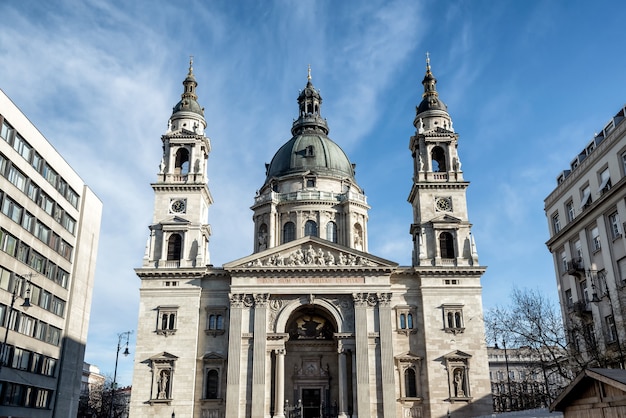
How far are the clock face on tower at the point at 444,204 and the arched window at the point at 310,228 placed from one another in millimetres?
13255

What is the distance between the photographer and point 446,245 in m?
49.7

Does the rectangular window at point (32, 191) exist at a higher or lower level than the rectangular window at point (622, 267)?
higher

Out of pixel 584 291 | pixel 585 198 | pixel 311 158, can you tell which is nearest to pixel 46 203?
pixel 311 158

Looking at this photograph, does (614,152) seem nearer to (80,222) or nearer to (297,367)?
(297,367)

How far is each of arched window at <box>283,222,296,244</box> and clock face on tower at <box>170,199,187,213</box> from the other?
11954mm

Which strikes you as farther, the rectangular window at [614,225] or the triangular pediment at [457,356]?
the triangular pediment at [457,356]

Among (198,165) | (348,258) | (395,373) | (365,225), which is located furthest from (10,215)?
(365,225)

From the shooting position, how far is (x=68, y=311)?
4562 centimetres

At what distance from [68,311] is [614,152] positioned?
128ft

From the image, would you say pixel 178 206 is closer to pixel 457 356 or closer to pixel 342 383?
pixel 342 383

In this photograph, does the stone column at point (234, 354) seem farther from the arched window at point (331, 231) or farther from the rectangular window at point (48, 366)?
the arched window at point (331, 231)

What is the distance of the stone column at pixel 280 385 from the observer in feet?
143

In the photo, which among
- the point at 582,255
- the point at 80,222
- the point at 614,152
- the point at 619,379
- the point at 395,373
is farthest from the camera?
the point at 80,222

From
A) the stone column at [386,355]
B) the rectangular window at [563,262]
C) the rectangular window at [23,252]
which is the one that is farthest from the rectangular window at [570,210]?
the rectangular window at [23,252]
